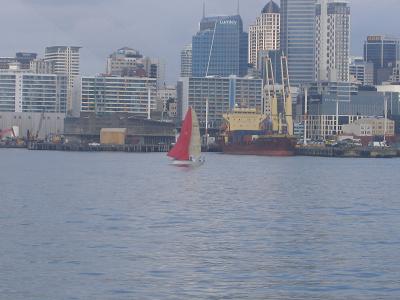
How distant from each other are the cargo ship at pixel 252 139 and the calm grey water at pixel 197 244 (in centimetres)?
10045

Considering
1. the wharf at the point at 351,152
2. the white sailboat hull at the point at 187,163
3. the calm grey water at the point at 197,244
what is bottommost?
the calm grey water at the point at 197,244

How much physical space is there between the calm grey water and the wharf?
115729 millimetres

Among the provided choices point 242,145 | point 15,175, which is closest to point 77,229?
point 15,175

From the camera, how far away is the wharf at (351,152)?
190m

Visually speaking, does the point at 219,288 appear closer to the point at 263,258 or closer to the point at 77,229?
the point at 263,258

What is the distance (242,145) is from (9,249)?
470ft

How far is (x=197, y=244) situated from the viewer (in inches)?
1720

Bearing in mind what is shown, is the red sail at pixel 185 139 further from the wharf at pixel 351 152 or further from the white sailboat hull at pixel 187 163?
the wharf at pixel 351 152

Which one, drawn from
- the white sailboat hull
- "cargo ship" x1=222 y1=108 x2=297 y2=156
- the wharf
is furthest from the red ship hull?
the white sailboat hull

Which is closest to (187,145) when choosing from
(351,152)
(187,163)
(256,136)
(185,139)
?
(185,139)

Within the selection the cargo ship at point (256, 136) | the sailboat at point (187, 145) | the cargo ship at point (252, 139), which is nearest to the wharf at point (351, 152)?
the cargo ship at point (256, 136)

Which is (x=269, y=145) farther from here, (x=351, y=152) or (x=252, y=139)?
(x=351, y=152)

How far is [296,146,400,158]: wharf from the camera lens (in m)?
190

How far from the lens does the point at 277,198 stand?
68562mm
